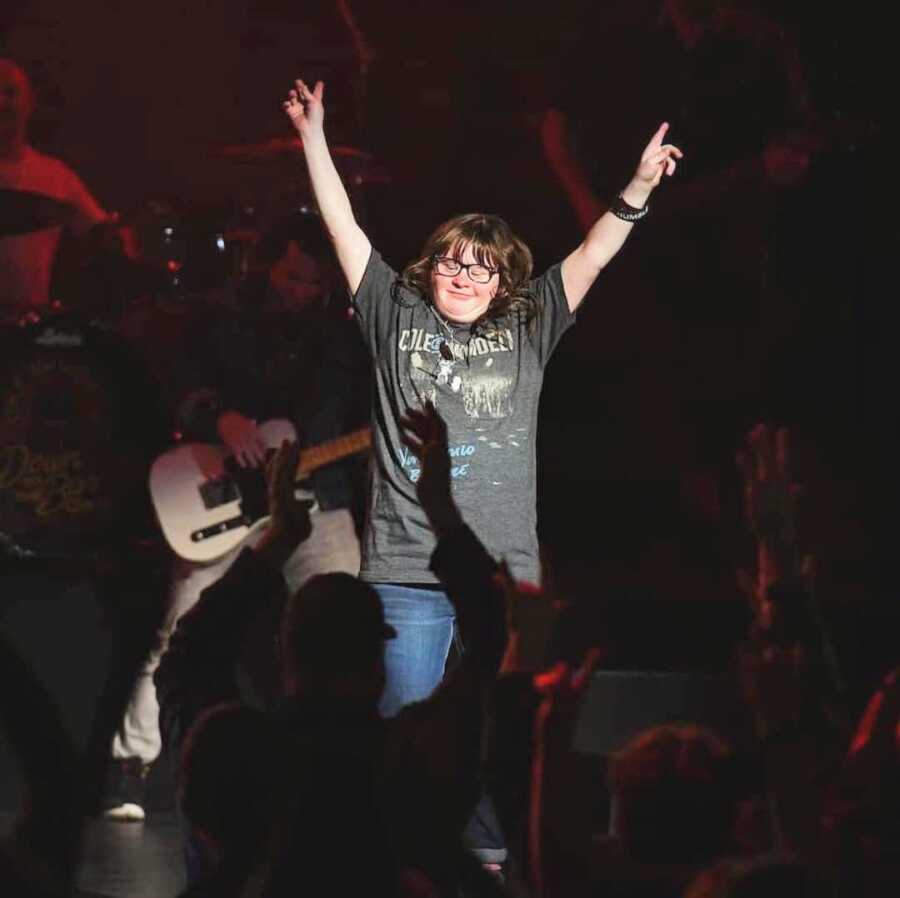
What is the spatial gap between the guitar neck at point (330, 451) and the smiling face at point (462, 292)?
197 cm

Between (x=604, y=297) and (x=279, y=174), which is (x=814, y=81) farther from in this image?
(x=279, y=174)

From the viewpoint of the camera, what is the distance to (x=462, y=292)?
4.33 m

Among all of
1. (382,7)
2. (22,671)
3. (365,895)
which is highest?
(382,7)

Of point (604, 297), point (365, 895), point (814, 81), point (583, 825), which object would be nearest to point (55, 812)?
point (365, 895)

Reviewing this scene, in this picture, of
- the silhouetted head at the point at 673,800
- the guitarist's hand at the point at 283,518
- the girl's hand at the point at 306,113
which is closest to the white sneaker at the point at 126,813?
the girl's hand at the point at 306,113

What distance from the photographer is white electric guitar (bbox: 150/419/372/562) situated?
620cm

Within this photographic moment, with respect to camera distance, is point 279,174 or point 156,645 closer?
point 156,645

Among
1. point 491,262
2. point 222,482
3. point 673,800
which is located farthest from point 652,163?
point 222,482

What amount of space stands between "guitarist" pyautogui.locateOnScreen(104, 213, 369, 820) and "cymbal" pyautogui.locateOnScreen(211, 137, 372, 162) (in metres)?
0.62

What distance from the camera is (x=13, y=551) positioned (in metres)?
6.20

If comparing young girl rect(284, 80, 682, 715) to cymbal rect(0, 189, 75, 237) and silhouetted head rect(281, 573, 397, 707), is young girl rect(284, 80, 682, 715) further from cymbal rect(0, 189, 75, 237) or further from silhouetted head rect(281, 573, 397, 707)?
cymbal rect(0, 189, 75, 237)

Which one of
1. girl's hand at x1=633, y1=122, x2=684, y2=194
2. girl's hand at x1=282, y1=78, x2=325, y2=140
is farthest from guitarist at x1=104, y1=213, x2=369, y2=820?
girl's hand at x1=633, y1=122, x2=684, y2=194

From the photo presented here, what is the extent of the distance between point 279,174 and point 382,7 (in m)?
0.74

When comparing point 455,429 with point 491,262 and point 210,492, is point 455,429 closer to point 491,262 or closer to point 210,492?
point 491,262
